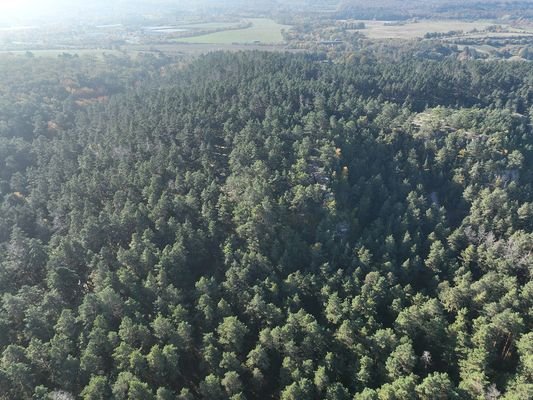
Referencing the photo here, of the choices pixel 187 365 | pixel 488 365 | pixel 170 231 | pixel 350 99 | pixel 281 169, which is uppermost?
pixel 350 99

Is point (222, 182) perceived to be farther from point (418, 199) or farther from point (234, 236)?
point (418, 199)

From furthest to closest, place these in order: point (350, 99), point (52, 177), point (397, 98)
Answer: point (397, 98) → point (350, 99) → point (52, 177)

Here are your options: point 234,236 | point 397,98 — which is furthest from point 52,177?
point 397,98

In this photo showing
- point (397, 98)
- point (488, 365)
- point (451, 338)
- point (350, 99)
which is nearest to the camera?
point (488, 365)

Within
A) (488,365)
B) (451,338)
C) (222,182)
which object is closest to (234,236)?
(222,182)

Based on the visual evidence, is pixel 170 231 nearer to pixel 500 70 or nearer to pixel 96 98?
pixel 96 98

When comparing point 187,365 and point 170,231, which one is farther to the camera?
point 170,231

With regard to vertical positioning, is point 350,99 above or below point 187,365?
above
